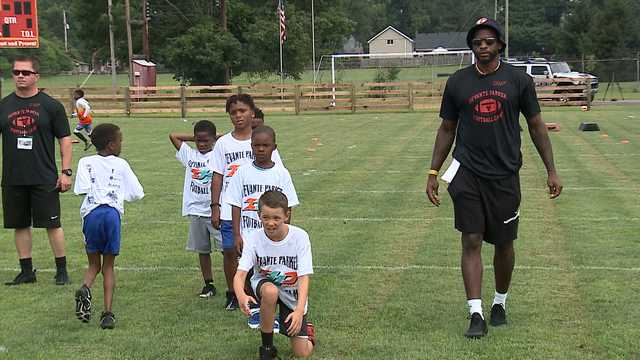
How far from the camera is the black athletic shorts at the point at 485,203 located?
5.82 meters

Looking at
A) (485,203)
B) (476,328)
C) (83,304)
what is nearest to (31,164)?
(83,304)

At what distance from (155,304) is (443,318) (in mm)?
2362

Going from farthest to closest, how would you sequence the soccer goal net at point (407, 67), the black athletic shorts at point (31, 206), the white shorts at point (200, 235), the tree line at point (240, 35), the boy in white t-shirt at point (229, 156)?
the soccer goal net at point (407, 67), the tree line at point (240, 35), the black athletic shorts at point (31, 206), the white shorts at point (200, 235), the boy in white t-shirt at point (229, 156)

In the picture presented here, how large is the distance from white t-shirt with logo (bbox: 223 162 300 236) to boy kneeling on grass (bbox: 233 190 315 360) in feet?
1.88

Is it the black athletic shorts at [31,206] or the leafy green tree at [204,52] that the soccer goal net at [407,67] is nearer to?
the leafy green tree at [204,52]

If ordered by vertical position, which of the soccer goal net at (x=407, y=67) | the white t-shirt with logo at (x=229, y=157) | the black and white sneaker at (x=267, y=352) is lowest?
the black and white sneaker at (x=267, y=352)

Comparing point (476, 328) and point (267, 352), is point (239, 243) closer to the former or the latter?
point (267, 352)

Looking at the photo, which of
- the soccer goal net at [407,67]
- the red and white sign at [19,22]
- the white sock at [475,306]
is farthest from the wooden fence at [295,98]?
the white sock at [475,306]

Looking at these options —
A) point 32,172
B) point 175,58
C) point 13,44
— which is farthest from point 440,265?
point 175,58

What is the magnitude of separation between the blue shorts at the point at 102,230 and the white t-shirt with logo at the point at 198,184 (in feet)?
3.08

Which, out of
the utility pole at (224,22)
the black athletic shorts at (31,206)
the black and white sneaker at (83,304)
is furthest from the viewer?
the utility pole at (224,22)

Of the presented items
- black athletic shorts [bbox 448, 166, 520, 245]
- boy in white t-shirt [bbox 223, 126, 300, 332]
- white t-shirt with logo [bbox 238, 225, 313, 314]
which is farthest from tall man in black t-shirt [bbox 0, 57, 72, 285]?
black athletic shorts [bbox 448, 166, 520, 245]

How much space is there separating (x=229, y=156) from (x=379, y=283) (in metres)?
1.96

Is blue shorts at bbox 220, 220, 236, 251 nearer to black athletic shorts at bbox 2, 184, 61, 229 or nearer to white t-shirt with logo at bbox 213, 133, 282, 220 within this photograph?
white t-shirt with logo at bbox 213, 133, 282, 220
